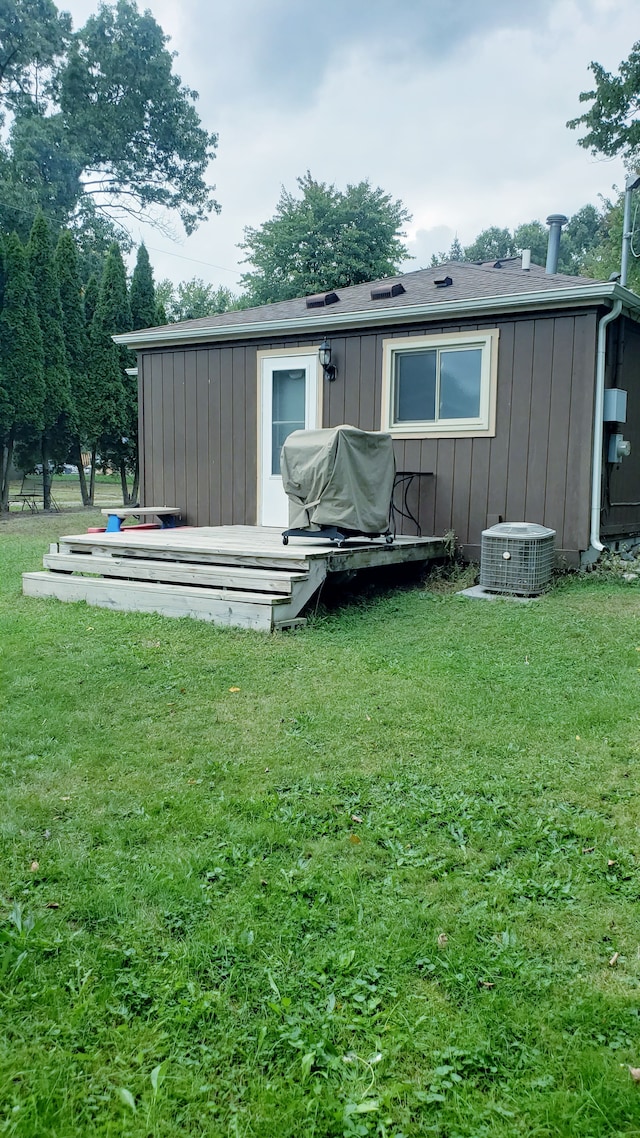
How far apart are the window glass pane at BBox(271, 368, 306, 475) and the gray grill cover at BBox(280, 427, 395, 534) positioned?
2210mm

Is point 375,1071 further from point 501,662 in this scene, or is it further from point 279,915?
point 501,662

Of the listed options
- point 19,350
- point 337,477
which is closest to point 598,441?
point 337,477

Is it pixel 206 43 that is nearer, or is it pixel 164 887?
pixel 164 887

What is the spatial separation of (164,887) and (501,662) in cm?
263

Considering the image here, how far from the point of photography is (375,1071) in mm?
1465

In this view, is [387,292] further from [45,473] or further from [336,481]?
[45,473]

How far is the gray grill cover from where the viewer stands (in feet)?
19.2

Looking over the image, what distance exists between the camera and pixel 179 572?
5.76 m

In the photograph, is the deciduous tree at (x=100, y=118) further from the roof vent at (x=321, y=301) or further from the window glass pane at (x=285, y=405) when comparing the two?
the window glass pane at (x=285, y=405)

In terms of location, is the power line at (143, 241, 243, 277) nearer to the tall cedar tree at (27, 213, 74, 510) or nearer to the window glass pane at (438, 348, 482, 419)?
the tall cedar tree at (27, 213, 74, 510)

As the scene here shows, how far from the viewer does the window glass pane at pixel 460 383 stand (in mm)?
7184

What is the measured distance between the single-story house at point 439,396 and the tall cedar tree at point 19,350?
15.3ft

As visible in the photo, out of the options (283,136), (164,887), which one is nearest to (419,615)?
(164,887)

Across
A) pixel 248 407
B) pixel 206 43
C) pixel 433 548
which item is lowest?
pixel 433 548
